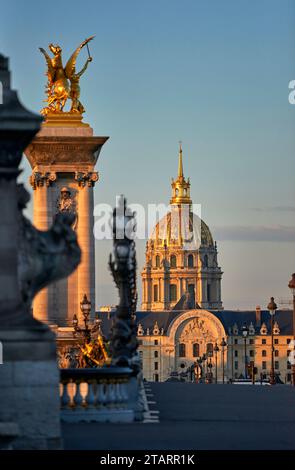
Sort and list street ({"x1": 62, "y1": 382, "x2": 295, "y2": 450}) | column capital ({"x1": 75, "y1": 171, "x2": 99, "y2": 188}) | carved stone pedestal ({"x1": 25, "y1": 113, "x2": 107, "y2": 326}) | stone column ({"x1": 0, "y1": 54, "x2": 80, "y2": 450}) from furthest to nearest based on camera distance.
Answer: column capital ({"x1": 75, "y1": 171, "x2": 99, "y2": 188}) → carved stone pedestal ({"x1": 25, "y1": 113, "x2": 107, "y2": 326}) → street ({"x1": 62, "y1": 382, "x2": 295, "y2": 450}) → stone column ({"x1": 0, "y1": 54, "x2": 80, "y2": 450})

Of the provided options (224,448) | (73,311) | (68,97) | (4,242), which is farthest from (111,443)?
(68,97)

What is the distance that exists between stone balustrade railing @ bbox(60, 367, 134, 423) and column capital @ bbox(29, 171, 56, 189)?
61.6 m

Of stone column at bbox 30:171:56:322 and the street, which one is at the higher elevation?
stone column at bbox 30:171:56:322

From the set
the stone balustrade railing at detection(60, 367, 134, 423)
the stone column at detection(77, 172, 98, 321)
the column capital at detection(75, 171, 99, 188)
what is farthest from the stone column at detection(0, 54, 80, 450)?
the column capital at detection(75, 171, 99, 188)

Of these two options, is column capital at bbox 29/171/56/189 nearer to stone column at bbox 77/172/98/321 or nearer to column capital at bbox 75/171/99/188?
column capital at bbox 75/171/99/188

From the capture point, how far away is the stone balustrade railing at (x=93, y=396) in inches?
948

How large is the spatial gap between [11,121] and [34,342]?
2.39m

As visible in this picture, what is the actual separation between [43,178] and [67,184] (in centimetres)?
147

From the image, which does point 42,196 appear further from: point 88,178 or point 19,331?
point 19,331

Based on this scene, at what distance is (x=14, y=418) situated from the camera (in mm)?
18500

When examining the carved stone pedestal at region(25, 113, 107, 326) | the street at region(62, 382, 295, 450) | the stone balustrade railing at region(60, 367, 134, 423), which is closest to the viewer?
the street at region(62, 382, 295, 450)

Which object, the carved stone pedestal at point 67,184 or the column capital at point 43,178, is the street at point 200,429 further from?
the column capital at point 43,178

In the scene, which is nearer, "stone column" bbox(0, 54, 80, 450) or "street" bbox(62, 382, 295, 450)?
"stone column" bbox(0, 54, 80, 450)

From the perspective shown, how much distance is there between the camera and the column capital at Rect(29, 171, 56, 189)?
284ft
